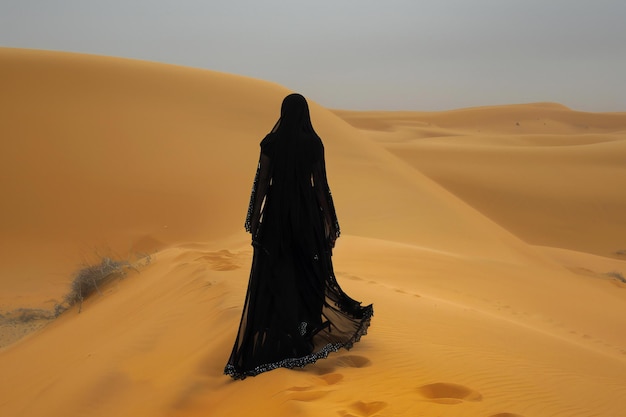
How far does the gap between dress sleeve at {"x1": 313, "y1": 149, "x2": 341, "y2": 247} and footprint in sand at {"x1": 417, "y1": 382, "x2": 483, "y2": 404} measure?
4.45 ft

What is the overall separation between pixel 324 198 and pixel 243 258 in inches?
172

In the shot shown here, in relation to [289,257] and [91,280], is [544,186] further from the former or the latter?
[289,257]

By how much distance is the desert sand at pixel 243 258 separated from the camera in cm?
478

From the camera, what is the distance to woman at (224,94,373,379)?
481 centimetres

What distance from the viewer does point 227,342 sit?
5.55 meters

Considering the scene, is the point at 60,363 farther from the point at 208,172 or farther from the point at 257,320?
the point at 208,172

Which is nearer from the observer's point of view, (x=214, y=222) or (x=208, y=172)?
(x=214, y=222)

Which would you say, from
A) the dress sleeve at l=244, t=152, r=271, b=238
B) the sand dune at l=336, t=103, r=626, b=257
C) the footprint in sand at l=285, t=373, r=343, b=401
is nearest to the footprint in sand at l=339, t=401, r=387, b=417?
the footprint in sand at l=285, t=373, r=343, b=401

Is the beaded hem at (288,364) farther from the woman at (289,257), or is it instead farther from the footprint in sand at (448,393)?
the footprint in sand at (448,393)

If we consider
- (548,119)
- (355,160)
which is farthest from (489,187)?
(548,119)

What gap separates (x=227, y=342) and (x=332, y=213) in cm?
148

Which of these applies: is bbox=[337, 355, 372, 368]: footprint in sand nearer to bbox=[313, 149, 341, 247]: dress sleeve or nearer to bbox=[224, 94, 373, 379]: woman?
bbox=[224, 94, 373, 379]: woman

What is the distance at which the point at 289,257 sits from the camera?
4.98 meters

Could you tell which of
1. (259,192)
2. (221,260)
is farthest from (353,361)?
(221,260)
